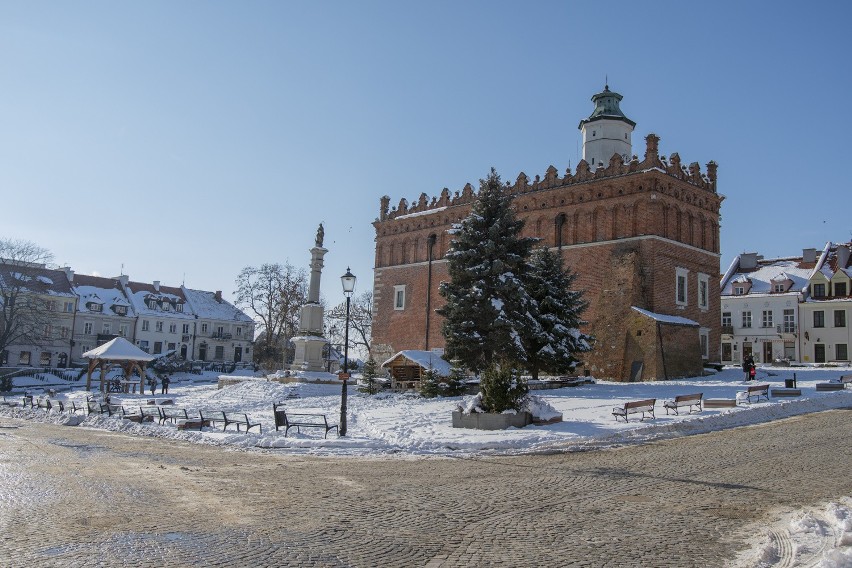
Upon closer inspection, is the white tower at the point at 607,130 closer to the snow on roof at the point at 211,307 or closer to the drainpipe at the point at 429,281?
the drainpipe at the point at 429,281

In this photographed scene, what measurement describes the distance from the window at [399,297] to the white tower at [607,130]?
47.3 ft

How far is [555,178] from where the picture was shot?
40.5 metres

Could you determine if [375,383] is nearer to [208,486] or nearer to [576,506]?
[208,486]

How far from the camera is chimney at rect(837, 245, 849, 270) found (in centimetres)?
4869

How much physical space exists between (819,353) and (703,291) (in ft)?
46.7

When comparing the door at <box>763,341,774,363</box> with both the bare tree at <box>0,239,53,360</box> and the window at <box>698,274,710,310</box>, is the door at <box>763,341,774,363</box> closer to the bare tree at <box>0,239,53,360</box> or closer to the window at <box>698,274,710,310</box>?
the window at <box>698,274,710,310</box>

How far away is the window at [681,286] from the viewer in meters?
37.6

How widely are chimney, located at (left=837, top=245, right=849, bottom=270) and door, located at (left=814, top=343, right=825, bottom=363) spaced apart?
5.46 meters

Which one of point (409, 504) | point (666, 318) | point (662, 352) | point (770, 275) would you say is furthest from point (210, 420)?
point (770, 275)

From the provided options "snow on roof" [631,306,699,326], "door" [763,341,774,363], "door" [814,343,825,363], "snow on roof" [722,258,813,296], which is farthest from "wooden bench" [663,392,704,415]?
"snow on roof" [722,258,813,296]

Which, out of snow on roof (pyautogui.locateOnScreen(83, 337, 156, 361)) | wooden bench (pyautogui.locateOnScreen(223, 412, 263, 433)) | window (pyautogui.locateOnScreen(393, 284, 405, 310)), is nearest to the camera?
wooden bench (pyautogui.locateOnScreen(223, 412, 263, 433))

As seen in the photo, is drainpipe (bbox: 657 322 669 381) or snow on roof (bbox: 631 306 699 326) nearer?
drainpipe (bbox: 657 322 669 381)

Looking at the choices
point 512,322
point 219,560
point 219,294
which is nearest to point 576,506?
point 219,560

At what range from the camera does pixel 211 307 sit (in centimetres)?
7456
